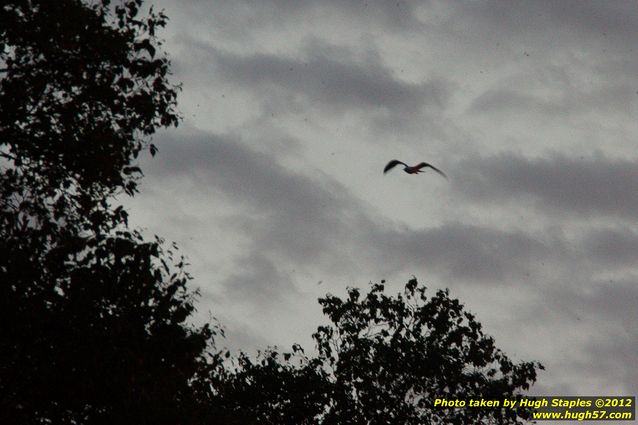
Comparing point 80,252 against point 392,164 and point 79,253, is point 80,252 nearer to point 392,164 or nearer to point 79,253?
point 79,253

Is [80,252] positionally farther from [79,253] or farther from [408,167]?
[408,167]

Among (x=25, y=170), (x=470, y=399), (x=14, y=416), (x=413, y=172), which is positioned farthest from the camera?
(x=470, y=399)

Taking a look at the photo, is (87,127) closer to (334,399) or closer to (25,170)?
(25,170)

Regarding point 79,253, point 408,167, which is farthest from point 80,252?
point 408,167

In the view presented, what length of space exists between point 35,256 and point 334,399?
24.7 metres

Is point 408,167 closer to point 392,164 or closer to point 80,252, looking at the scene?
point 392,164

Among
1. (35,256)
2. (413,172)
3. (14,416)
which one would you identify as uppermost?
(413,172)

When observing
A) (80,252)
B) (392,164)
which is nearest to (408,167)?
(392,164)

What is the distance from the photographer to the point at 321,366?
1588 inches

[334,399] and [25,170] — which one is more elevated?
[334,399]

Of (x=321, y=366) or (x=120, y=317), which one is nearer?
(x=120, y=317)

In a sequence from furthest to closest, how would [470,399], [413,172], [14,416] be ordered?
[470,399]
[413,172]
[14,416]

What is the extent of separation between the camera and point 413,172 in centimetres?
2241

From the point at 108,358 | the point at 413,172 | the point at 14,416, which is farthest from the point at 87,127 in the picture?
the point at 413,172
